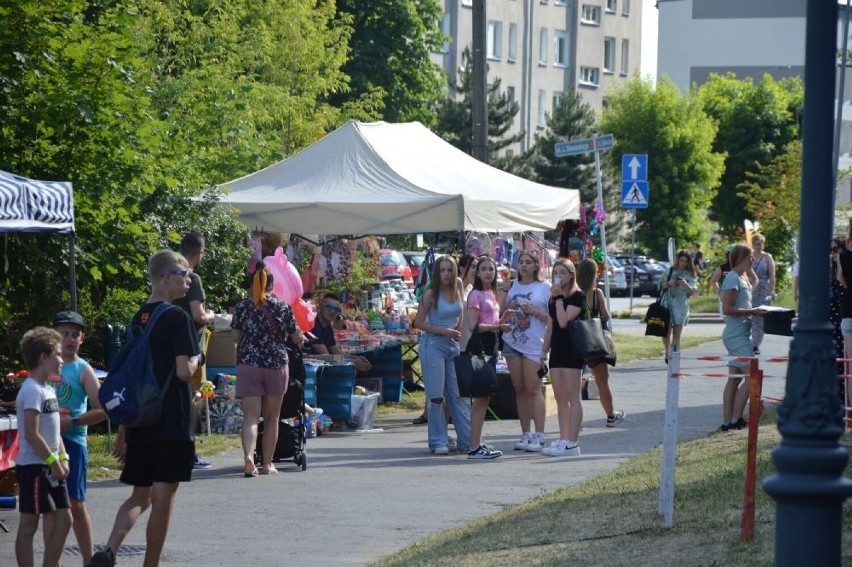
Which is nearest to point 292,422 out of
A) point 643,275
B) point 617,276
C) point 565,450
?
point 565,450

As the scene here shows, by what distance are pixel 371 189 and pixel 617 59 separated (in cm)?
6300

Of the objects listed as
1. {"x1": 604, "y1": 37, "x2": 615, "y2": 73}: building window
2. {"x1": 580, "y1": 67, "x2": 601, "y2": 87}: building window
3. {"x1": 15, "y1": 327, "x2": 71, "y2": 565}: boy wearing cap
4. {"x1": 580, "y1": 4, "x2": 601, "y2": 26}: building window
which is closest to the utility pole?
{"x1": 15, "y1": 327, "x2": 71, "y2": 565}: boy wearing cap

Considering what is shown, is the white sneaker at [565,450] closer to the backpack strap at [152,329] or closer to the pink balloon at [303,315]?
the pink balloon at [303,315]

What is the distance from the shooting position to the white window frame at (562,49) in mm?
74562

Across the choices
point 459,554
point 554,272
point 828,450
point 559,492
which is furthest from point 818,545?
point 554,272

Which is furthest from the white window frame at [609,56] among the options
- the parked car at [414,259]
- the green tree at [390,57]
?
the parked car at [414,259]

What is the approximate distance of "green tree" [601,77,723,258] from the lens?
6631 cm

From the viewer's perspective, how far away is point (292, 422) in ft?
41.4

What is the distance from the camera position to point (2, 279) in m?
13.4

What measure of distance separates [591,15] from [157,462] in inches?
2775

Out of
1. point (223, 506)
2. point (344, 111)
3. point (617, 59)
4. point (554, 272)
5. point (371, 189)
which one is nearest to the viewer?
point (223, 506)

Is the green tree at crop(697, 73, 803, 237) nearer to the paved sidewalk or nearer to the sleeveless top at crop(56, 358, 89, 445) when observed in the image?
the paved sidewalk

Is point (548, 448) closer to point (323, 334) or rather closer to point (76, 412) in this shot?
point (323, 334)

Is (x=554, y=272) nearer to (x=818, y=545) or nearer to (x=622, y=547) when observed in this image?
(x=622, y=547)
